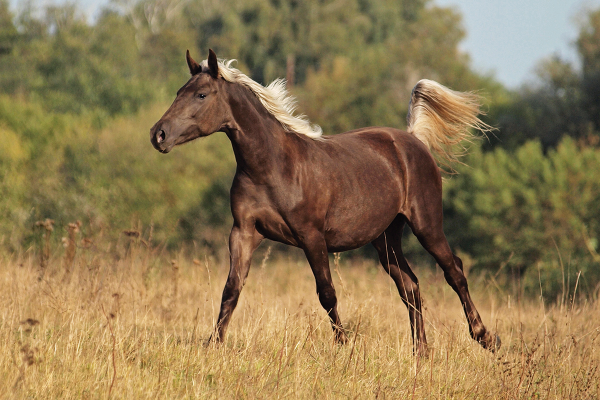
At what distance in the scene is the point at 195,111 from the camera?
512 cm

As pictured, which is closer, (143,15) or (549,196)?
(549,196)

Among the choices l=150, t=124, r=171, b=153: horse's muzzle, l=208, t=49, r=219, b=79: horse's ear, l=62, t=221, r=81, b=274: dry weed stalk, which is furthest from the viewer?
l=62, t=221, r=81, b=274: dry weed stalk

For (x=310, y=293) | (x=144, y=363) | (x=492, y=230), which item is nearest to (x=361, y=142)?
(x=144, y=363)

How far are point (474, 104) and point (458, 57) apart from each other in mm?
30537

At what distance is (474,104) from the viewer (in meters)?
7.30

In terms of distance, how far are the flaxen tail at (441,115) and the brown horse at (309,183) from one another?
52 cm

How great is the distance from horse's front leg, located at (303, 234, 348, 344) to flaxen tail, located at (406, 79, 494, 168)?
2.29 meters

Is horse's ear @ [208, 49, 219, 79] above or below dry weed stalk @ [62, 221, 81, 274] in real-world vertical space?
above

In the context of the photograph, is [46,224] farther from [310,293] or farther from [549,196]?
[549,196]

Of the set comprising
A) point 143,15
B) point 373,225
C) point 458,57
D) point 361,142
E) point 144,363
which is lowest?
point 144,363

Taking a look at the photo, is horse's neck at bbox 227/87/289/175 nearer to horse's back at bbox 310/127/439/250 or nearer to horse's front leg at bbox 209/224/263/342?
horse's front leg at bbox 209/224/263/342

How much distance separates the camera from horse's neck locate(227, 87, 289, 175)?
5.42 metres

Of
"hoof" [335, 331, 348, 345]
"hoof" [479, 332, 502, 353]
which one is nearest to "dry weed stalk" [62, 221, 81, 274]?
"hoof" [335, 331, 348, 345]

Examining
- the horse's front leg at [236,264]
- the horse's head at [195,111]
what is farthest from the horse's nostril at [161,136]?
the horse's front leg at [236,264]
